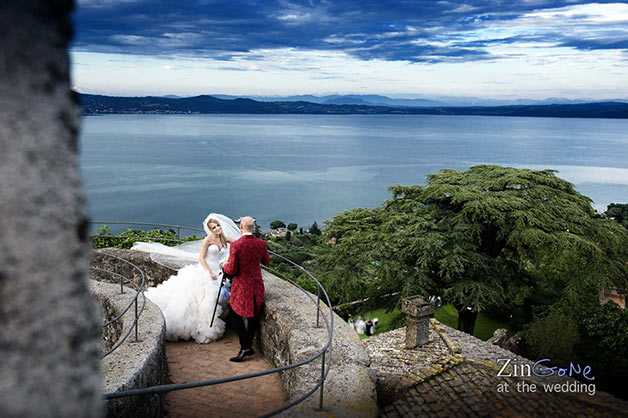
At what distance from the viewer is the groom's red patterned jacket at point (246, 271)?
584cm

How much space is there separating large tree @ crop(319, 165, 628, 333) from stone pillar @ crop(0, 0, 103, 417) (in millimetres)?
16265

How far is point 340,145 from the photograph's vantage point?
160 meters

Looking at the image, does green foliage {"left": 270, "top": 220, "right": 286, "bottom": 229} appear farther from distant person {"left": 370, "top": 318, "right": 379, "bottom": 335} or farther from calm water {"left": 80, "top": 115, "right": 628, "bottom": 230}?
distant person {"left": 370, "top": 318, "right": 379, "bottom": 335}

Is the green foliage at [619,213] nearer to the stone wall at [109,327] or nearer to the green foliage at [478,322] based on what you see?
the green foliage at [478,322]

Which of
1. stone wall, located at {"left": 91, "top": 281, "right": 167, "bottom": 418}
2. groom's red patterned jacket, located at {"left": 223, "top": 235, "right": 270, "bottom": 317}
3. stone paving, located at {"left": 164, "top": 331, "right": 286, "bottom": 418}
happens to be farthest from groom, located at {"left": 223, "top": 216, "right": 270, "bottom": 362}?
stone wall, located at {"left": 91, "top": 281, "right": 167, "bottom": 418}

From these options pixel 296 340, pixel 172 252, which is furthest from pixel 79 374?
pixel 172 252

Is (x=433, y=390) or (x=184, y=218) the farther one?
(x=184, y=218)

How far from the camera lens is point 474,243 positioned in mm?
18969

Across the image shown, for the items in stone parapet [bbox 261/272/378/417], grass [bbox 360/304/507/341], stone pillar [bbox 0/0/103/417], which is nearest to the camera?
stone pillar [bbox 0/0/103/417]

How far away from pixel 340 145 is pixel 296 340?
512 feet

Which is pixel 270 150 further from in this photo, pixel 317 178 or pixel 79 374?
pixel 79 374

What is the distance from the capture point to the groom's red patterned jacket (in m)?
5.84

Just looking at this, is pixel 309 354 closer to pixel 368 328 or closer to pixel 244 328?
pixel 244 328

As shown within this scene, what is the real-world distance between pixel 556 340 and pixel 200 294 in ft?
51.7
